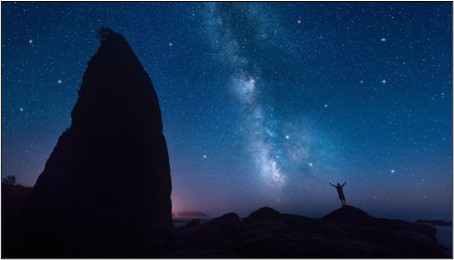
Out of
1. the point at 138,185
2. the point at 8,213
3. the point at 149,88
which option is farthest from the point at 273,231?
the point at 8,213

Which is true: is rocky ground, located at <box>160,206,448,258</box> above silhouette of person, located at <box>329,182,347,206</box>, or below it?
below

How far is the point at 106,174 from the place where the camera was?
22094 millimetres

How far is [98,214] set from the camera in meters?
20.6

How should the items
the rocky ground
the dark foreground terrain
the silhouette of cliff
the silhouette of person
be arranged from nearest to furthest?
1. the dark foreground terrain
2. the rocky ground
3. the silhouette of cliff
4. the silhouette of person

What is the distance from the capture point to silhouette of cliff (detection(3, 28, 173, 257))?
746 inches

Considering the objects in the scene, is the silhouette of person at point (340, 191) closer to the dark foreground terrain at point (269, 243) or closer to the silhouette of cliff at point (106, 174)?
the dark foreground terrain at point (269, 243)

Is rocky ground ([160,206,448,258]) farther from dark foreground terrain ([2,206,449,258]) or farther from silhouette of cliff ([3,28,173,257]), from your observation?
silhouette of cliff ([3,28,173,257])

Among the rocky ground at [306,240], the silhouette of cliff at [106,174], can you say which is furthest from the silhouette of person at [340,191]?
the silhouette of cliff at [106,174]

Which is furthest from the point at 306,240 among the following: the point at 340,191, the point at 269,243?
the point at 340,191

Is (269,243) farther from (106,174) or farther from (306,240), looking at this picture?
(106,174)

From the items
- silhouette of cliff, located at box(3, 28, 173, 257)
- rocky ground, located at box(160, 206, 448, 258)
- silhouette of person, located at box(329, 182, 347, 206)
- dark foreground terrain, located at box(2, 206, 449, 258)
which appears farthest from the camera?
silhouette of person, located at box(329, 182, 347, 206)

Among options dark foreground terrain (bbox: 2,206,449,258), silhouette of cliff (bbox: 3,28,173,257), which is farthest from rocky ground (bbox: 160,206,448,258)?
Result: silhouette of cliff (bbox: 3,28,173,257)

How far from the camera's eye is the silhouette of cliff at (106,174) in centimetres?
1895

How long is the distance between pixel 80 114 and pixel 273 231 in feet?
63.0
